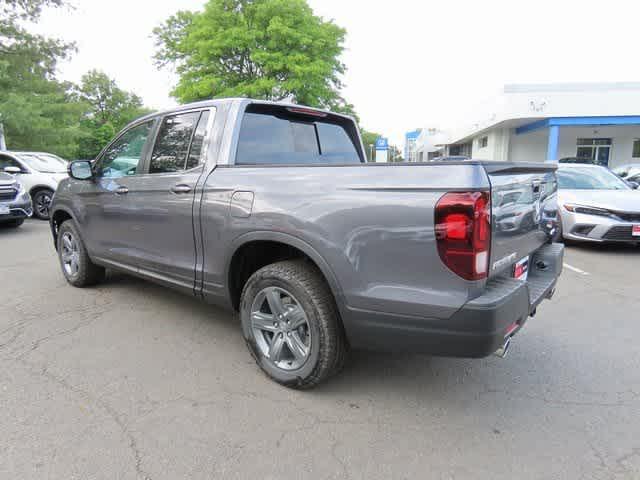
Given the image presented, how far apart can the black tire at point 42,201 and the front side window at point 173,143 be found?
8867 millimetres

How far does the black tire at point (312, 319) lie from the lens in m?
2.47

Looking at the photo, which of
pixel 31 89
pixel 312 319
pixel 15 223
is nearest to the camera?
pixel 312 319

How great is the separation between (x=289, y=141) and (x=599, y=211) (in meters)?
5.75

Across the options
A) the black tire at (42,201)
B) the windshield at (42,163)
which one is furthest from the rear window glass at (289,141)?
the windshield at (42,163)

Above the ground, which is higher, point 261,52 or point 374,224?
point 261,52

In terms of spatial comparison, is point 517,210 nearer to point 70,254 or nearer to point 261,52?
point 70,254

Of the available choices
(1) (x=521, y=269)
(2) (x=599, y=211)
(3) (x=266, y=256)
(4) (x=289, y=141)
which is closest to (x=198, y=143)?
(4) (x=289, y=141)

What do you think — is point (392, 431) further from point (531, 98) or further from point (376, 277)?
point (531, 98)

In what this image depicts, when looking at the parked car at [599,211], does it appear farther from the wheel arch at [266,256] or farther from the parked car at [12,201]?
the parked car at [12,201]

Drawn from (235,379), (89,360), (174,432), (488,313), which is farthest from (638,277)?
(89,360)

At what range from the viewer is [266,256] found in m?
3.05

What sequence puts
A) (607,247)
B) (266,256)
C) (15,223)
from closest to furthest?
(266,256) → (607,247) → (15,223)

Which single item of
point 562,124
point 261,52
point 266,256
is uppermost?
point 261,52

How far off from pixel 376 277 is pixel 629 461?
60.4 inches
